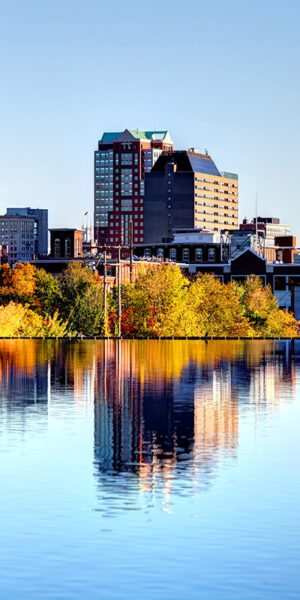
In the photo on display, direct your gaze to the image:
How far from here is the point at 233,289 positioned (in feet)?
525

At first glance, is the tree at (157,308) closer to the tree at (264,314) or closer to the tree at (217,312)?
the tree at (217,312)

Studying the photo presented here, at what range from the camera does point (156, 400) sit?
139 ft

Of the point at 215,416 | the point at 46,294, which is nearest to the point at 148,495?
A: the point at 215,416

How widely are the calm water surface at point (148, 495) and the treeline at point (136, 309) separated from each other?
7698 cm

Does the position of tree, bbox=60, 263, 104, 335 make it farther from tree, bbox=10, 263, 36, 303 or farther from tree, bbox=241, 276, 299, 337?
tree, bbox=241, 276, 299, 337

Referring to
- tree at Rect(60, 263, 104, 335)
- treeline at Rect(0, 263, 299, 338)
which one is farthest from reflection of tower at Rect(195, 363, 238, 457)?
tree at Rect(60, 263, 104, 335)

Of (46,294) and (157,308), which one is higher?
(46,294)

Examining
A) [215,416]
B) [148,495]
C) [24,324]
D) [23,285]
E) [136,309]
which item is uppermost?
[23,285]

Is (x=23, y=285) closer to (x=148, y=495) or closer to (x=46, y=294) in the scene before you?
(x=46, y=294)

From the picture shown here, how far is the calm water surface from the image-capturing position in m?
16.1

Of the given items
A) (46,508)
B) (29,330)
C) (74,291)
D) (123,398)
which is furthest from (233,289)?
(46,508)

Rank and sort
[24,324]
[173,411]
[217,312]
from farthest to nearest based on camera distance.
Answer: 1. [217,312]
2. [24,324]
3. [173,411]

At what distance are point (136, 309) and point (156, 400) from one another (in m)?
86.2

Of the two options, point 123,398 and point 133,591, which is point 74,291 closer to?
point 123,398
